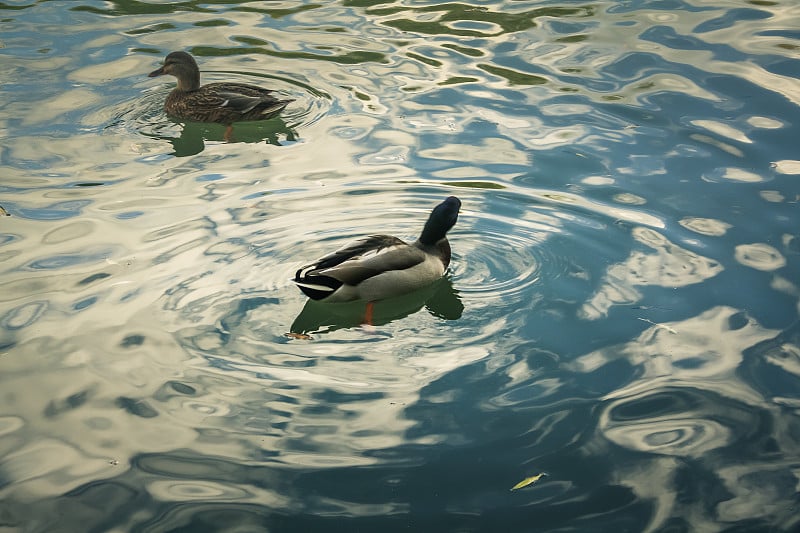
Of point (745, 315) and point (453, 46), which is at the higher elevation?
point (453, 46)

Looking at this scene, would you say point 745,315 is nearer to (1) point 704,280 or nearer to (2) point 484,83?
(1) point 704,280

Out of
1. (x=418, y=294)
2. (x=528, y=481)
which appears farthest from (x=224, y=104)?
(x=528, y=481)

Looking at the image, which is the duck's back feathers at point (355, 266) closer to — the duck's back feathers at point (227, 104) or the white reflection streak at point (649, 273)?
the white reflection streak at point (649, 273)

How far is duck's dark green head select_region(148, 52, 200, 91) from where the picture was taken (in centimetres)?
1008

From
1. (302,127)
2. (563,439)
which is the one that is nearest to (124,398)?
(563,439)

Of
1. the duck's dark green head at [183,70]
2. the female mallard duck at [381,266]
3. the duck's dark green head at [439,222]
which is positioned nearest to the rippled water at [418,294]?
the female mallard duck at [381,266]

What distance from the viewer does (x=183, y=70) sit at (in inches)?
397

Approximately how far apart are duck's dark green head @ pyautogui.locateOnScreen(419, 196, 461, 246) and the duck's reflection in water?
0.98 feet

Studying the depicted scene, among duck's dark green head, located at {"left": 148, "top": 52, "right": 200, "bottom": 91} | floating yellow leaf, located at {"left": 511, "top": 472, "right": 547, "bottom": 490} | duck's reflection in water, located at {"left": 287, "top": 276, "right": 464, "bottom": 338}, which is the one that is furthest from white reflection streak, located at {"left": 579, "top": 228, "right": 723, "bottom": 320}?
duck's dark green head, located at {"left": 148, "top": 52, "right": 200, "bottom": 91}

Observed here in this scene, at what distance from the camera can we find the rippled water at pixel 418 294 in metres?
4.91

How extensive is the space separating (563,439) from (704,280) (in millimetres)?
2124

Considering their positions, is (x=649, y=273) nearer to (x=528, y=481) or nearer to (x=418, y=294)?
(x=418, y=294)

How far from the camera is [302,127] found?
9.53 metres

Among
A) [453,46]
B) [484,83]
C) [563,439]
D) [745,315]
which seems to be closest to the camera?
[563,439]
